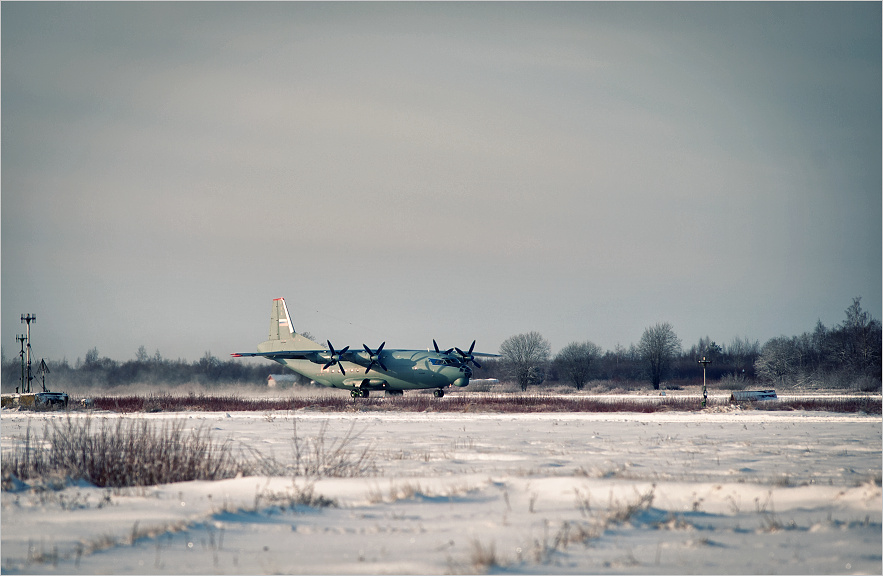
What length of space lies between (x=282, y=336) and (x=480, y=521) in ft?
158

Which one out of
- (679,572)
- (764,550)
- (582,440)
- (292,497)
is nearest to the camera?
(679,572)

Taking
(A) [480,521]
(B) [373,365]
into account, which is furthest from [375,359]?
(A) [480,521]

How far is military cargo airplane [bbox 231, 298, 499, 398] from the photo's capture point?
44.8 meters

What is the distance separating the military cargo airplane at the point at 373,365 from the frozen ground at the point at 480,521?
104 ft

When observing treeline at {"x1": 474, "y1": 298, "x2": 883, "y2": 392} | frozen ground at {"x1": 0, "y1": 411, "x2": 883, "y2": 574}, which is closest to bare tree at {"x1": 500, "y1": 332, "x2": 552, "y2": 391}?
treeline at {"x1": 474, "y1": 298, "x2": 883, "y2": 392}

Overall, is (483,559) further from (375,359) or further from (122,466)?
(375,359)

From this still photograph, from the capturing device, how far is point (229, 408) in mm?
36688

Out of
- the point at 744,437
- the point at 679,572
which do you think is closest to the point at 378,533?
the point at 679,572

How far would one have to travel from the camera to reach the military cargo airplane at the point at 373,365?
147ft

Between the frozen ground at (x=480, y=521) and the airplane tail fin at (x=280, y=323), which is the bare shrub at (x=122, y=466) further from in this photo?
the airplane tail fin at (x=280, y=323)

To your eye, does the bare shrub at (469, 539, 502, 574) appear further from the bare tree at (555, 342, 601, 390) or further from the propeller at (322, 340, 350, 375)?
the bare tree at (555, 342, 601, 390)

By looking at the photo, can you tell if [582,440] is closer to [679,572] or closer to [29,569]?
[679,572]

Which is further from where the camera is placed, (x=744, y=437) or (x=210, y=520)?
(x=744, y=437)

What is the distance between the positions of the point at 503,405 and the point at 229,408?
14052 millimetres
